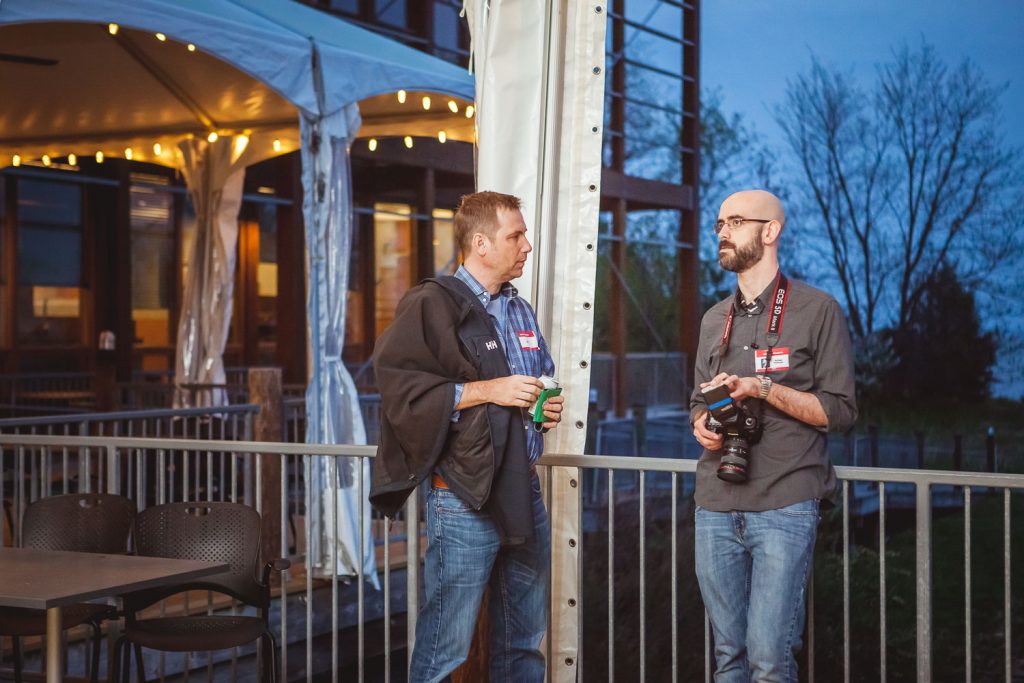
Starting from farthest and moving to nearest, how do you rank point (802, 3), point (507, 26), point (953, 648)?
point (802, 3), point (953, 648), point (507, 26)

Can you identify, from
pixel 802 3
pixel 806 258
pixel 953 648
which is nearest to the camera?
pixel 953 648

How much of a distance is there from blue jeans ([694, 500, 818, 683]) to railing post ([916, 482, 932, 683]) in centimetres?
77

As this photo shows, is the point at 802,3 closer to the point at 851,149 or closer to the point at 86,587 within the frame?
the point at 851,149

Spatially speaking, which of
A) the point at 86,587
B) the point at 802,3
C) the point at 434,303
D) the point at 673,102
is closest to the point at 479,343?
the point at 434,303

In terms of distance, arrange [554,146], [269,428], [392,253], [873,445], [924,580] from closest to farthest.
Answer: [924,580]
[554,146]
[269,428]
[392,253]
[873,445]

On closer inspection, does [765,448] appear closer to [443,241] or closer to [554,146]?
[554,146]

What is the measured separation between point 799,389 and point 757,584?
58 centimetres

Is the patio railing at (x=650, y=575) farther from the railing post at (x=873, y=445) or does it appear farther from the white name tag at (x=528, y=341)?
the railing post at (x=873, y=445)

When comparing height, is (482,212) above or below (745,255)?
above

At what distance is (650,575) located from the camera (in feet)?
64.5

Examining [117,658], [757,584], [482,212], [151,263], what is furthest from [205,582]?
[151,263]

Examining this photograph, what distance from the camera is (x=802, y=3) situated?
4194cm

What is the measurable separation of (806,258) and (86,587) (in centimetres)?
3070

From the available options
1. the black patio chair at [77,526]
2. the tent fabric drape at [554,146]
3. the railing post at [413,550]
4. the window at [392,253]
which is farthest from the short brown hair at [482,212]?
the window at [392,253]
